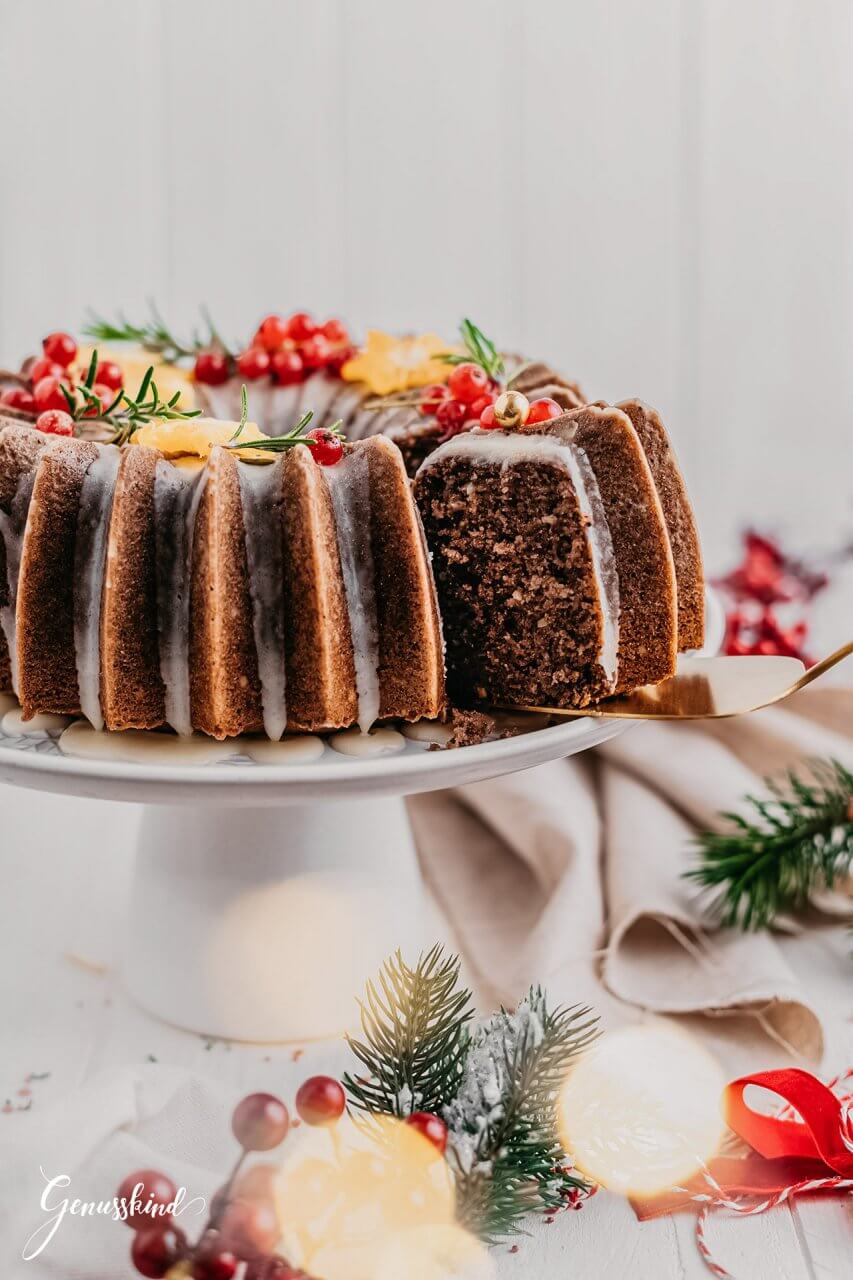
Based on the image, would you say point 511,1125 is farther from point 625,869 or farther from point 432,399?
point 432,399

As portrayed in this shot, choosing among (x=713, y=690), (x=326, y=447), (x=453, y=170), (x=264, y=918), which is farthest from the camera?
(x=453, y=170)

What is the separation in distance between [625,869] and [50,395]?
1464 millimetres

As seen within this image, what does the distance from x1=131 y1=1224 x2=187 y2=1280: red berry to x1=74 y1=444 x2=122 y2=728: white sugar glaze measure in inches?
27.5

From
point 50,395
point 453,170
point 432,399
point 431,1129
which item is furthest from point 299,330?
point 453,170

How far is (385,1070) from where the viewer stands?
1729mm

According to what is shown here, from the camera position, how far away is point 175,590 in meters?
1.82

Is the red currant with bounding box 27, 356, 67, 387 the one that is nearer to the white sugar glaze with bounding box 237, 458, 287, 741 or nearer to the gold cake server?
the white sugar glaze with bounding box 237, 458, 287, 741

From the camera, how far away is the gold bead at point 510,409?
1.93 metres

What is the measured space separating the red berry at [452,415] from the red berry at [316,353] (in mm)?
585

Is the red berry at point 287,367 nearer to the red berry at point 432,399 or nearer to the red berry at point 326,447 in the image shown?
the red berry at point 432,399

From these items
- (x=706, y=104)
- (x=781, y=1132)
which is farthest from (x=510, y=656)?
(x=706, y=104)

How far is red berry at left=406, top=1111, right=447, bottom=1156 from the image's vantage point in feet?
5.14

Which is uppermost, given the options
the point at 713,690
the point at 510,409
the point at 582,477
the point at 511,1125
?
the point at 510,409

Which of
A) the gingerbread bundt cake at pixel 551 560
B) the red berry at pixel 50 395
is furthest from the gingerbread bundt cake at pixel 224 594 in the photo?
the red berry at pixel 50 395
